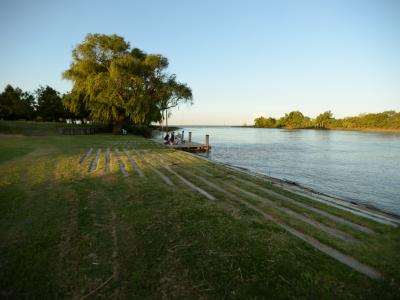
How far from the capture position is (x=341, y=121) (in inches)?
5192

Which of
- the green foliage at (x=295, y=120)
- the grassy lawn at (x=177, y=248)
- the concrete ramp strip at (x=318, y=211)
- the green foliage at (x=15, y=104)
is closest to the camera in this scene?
the grassy lawn at (x=177, y=248)

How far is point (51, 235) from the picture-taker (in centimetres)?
405

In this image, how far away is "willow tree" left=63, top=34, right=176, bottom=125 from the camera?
29.6 metres

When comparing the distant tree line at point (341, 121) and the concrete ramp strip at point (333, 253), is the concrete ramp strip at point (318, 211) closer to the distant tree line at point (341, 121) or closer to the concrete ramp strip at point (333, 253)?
the concrete ramp strip at point (333, 253)

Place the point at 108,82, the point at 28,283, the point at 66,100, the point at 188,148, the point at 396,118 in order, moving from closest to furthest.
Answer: the point at 28,283 < the point at 188,148 < the point at 108,82 < the point at 66,100 < the point at 396,118

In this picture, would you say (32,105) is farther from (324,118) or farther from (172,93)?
(324,118)

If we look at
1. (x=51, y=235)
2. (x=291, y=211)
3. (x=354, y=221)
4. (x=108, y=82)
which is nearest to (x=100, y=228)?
(x=51, y=235)

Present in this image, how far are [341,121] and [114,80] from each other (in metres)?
135

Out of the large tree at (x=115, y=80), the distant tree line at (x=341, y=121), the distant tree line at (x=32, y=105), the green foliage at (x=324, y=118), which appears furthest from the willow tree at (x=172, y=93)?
the green foliage at (x=324, y=118)

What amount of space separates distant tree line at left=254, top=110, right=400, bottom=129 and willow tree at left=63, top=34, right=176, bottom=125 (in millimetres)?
114497

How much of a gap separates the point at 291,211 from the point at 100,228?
13.3 feet

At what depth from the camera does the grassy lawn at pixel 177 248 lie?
2.87m

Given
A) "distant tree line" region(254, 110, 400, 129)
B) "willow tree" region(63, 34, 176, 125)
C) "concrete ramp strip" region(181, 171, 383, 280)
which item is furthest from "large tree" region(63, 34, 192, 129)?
"distant tree line" region(254, 110, 400, 129)

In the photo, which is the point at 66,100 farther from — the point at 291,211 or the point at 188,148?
the point at 291,211
